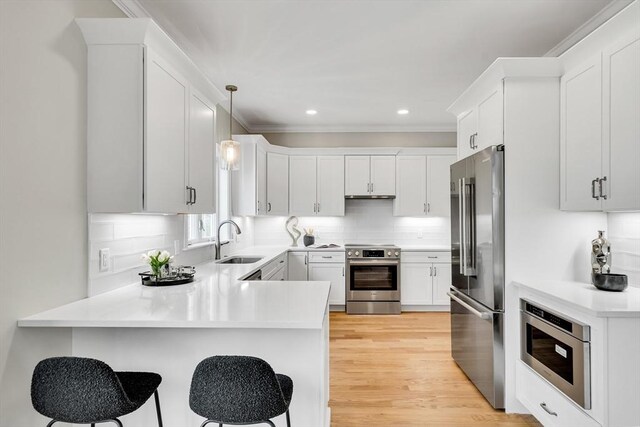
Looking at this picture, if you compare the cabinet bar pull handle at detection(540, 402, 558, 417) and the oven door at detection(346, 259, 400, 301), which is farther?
the oven door at detection(346, 259, 400, 301)

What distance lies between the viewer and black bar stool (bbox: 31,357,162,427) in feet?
4.50

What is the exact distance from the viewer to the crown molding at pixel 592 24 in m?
2.40

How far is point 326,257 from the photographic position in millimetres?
5359

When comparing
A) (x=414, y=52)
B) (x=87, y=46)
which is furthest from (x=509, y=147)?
(x=87, y=46)

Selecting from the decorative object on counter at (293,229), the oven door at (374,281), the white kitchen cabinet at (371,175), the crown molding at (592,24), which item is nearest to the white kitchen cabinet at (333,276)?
the oven door at (374,281)

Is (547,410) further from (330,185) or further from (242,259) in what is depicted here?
(330,185)

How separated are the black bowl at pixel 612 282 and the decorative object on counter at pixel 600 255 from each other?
86 mm

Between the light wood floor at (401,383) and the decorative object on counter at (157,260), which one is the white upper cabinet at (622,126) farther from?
the decorative object on counter at (157,260)

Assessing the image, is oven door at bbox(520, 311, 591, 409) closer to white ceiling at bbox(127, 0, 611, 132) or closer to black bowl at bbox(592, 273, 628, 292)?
black bowl at bbox(592, 273, 628, 292)

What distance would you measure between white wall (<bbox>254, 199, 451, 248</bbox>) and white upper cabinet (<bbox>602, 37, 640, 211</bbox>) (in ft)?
12.2

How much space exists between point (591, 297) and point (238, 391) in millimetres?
1923

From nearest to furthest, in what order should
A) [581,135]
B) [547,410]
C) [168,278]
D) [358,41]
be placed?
[547,410] < [581,135] < [168,278] < [358,41]

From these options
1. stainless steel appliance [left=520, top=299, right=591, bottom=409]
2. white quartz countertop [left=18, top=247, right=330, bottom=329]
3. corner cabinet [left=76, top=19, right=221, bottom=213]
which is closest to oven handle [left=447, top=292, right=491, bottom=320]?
stainless steel appliance [left=520, top=299, right=591, bottom=409]

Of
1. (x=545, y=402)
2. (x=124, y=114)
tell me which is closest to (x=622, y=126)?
(x=545, y=402)
